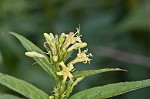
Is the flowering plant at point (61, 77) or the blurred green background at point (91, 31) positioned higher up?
the blurred green background at point (91, 31)

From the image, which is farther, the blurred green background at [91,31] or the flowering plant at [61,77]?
the blurred green background at [91,31]

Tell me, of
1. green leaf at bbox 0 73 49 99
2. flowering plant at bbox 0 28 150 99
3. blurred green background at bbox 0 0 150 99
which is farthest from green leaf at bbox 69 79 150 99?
blurred green background at bbox 0 0 150 99

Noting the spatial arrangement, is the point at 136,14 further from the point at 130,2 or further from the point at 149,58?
the point at 149,58

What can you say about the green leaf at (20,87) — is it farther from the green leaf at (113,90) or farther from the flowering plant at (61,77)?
the green leaf at (113,90)

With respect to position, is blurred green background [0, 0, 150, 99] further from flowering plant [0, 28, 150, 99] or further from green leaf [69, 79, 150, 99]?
green leaf [69, 79, 150, 99]

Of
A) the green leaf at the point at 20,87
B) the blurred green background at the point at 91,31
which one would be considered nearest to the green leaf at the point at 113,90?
the green leaf at the point at 20,87

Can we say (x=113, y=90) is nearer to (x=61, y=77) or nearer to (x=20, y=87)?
(x=61, y=77)

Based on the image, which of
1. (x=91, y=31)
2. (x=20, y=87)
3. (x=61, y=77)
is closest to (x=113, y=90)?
(x=61, y=77)
